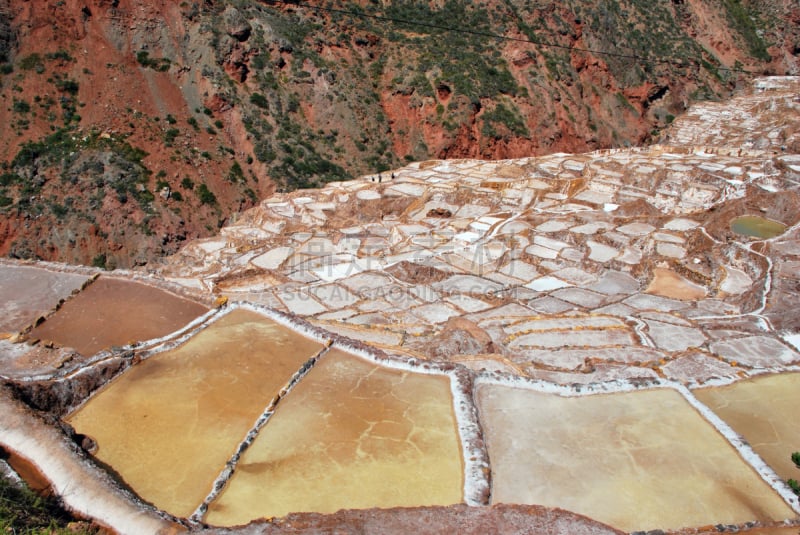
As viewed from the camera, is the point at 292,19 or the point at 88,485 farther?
the point at 292,19

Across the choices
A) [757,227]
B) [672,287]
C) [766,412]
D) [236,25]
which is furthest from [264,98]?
[766,412]

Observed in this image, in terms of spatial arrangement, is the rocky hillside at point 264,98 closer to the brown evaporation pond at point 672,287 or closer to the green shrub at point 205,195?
the green shrub at point 205,195

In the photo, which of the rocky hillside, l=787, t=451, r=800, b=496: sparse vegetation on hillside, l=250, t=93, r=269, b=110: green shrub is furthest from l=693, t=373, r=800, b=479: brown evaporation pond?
l=250, t=93, r=269, b=110: green shrub

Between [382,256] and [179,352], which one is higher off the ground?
[179,352]

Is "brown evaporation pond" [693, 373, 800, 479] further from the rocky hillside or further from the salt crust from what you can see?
the rocky hillside

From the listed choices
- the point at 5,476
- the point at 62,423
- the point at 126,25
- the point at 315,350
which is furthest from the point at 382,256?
the point at 126,25

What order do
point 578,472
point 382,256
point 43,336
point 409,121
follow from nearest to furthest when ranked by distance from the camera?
point 578,472
point 43,336
point 382,256
point 409,121

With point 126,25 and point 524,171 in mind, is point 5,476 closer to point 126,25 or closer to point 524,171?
point 524,171
